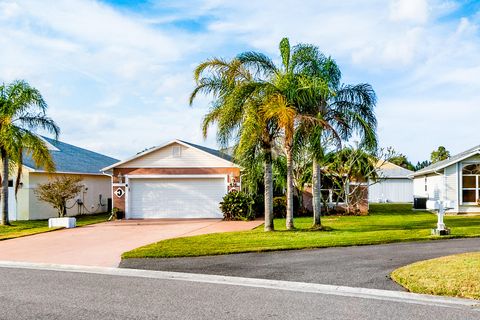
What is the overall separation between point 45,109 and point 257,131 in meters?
11.8

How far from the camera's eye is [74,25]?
1499 cm

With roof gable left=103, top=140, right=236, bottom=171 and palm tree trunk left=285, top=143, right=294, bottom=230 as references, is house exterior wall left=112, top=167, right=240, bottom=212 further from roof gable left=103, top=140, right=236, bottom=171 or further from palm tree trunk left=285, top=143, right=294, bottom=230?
palm tree trunk left=285, top=143, right=294, bottom=230

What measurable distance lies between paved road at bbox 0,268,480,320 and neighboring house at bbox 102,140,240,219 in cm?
1688

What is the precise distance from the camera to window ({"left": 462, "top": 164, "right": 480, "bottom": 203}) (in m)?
26.7

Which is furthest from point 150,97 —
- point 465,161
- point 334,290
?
point 465,161

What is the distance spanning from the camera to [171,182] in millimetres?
26500

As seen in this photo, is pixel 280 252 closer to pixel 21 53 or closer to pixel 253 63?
pixel 253 63

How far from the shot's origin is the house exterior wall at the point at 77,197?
26.3 meters

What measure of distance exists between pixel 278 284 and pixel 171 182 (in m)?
18.0

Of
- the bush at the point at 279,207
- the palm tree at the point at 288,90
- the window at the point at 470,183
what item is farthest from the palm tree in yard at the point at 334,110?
the window at the point at 470,183

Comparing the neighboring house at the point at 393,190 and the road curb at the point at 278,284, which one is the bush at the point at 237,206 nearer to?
the road curb at the point at 278,284

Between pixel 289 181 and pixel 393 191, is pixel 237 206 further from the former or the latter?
pixel 393 191

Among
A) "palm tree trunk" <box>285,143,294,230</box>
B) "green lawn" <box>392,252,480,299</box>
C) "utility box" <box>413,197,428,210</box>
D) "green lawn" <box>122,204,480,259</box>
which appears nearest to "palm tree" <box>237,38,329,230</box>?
"palm tree trunk" <box>285,143,294,230</box>

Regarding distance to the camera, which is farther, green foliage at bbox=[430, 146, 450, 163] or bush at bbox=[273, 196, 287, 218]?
green foliage at bbox=[430, 146, 450, 163]
